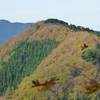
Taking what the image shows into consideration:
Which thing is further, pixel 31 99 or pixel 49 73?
pixel 49 73

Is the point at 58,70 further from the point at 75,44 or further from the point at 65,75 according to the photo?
the point at 75,44

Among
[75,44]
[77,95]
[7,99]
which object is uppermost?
[75,44]

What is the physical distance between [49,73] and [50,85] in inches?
6166

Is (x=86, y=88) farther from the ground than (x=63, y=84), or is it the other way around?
(x=86, y=88)

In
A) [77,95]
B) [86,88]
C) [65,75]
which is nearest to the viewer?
[86,88]

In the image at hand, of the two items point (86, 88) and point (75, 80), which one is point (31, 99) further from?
point (86, 88)

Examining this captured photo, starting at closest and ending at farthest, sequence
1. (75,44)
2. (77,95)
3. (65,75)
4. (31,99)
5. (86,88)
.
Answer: (86,88)
(77,95)
(31,99)
(65,75)
(75,44)

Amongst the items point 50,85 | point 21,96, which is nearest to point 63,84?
point 21,96

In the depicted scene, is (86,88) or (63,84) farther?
(63,84)

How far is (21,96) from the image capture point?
154 metres

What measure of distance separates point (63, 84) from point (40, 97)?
37.8 feet

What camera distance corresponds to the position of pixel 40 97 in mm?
146125

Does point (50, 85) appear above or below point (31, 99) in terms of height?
above

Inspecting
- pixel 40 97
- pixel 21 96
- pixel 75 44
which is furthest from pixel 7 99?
pixel 75 44
